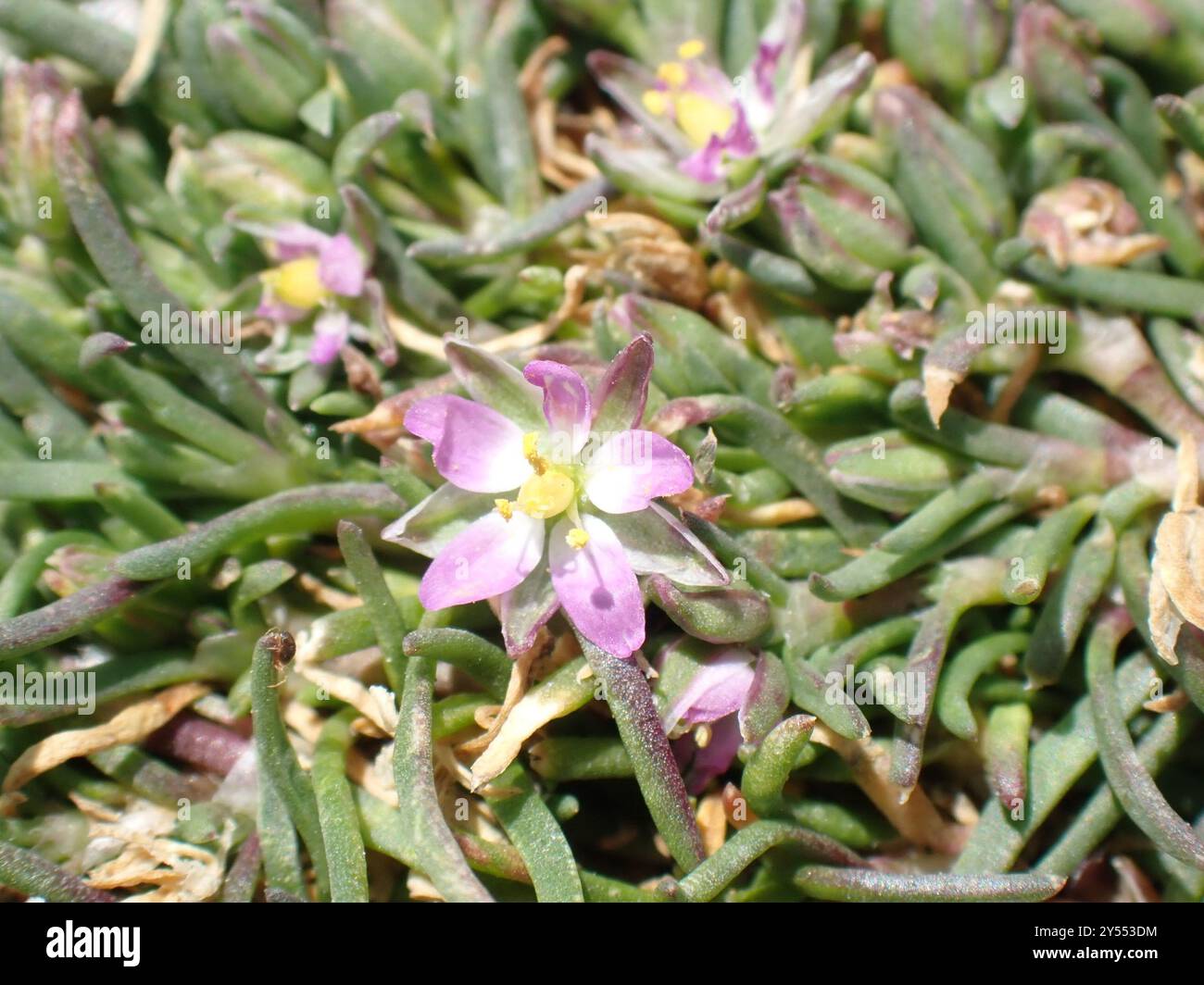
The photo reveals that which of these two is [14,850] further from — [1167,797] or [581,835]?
[1167,797]

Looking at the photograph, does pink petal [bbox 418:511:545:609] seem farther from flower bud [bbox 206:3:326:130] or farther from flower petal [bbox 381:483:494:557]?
flower bud [bbox 206:3:326:130]

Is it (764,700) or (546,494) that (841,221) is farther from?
(764,700)

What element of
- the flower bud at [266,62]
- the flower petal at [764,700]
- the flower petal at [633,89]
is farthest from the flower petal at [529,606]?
the flower bud at [266,62]

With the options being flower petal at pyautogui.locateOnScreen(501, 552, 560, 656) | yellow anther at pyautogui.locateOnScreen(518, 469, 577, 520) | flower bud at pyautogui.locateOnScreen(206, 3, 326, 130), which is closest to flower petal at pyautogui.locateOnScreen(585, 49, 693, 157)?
flower bud at pyautogui.locateOnScreen(206, 3, 326, 130)

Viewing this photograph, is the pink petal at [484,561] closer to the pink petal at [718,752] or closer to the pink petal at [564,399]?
the pink petal at [564,399]

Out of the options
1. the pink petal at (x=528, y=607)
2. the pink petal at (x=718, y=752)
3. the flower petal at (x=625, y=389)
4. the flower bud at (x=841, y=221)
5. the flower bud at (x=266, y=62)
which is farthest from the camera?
the flower bud at (x=266, y=62)

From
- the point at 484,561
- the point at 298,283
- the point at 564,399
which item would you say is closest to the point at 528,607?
the point at 484,561

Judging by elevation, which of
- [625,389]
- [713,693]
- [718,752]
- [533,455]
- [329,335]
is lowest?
[718,752]
